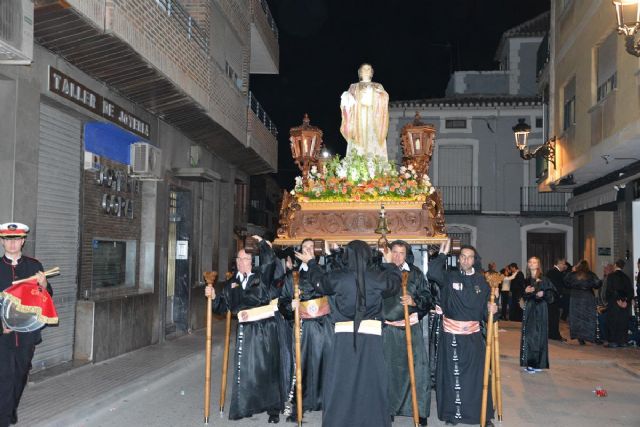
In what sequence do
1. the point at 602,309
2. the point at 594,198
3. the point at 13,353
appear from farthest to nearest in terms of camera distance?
the point at 594,198 → the point at 602,309 → the point at 13,353

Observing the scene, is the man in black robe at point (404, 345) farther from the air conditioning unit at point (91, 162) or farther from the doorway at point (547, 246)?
the doorway at point (547, 246)

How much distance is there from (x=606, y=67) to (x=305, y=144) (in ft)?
27.7

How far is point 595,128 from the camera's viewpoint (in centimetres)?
1648

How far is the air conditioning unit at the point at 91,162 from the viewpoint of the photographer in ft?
38.9

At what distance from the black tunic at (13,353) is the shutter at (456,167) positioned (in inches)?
1065

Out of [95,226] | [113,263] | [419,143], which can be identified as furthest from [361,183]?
[113,263]

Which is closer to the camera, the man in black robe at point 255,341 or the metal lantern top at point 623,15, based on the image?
the man in black robe at point 255,341

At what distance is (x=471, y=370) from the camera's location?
26.7 feet

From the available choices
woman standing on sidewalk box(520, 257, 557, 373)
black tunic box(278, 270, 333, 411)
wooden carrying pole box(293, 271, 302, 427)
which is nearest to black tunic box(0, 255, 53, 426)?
wooden carrying pole box(293, 271, 302, 427)

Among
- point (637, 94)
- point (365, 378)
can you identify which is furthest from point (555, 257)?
point (365, 378)

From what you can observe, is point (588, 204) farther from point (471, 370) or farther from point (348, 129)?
point (471, 370)

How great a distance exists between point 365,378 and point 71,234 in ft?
20.3

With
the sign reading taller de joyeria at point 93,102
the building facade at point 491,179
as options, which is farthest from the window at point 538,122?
the sign reading taller de joyeria at point 93,102

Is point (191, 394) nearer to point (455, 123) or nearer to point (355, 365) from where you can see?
point (355, 365)
